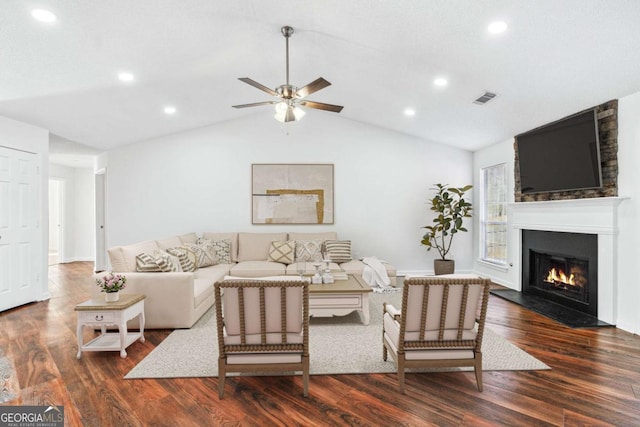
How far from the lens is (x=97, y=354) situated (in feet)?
9.88

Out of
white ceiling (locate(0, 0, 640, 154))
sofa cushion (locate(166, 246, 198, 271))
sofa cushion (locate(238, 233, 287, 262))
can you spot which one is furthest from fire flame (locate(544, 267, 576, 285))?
sofa cushion (locate(166, 246, 198, 271))

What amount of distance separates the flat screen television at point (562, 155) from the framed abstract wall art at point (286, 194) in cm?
339

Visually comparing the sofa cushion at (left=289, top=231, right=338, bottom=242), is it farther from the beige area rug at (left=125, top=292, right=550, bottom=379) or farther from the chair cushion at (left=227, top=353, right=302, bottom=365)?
the chair cushion at (left=227, top=353, right=302, bottom=365)

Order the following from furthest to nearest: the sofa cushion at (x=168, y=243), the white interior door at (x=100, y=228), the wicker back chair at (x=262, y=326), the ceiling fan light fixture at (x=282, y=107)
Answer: the white interior door at (x=100, y=228) < the sofa cushion at (x=168, y=243) < the ceiling fan light fixture at (x=282, y=107) < the wicker back chair at (x=262, y=326)

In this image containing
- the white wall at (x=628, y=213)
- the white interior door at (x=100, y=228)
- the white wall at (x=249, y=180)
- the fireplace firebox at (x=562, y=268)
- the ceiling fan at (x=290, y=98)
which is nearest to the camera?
the ceiling fan at (x=290, y=98)

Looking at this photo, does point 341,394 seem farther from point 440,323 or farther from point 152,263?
point 152,263

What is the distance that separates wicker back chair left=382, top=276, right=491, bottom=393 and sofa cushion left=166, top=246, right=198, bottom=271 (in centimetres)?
306

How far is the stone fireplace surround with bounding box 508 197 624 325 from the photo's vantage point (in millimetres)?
3648

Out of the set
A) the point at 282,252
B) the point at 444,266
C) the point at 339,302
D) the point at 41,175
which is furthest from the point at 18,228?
the point at 444,266

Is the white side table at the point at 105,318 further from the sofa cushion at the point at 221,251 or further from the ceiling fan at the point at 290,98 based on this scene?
the sofa cushion at the point at 221,251

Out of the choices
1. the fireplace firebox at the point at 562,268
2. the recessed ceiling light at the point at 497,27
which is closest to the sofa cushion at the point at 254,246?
the fireplace firebox at the point at 562,268

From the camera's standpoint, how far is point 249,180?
6.32m

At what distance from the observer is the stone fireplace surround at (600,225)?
365 centimetres

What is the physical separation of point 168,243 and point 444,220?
463cm
